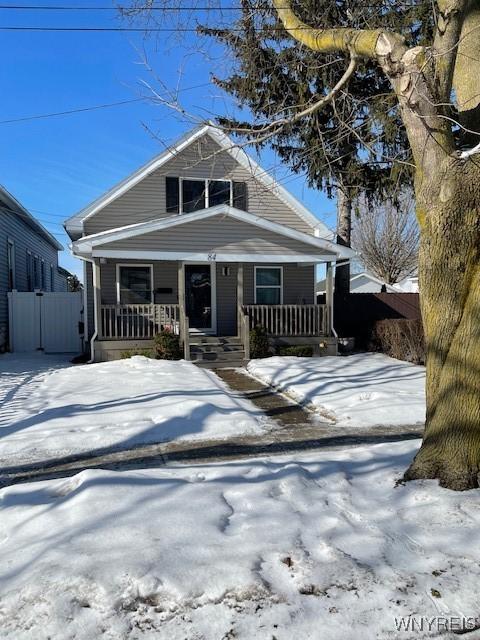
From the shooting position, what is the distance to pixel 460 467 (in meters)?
3.38

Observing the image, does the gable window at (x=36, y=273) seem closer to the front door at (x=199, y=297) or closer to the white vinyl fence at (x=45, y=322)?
the white vinyl fence at (x=45, y=322)

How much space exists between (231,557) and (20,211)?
55.9 feet

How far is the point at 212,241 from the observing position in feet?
42.2

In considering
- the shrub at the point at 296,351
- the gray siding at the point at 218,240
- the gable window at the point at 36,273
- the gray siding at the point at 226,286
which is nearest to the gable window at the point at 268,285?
the gray siding at the point at 226,286

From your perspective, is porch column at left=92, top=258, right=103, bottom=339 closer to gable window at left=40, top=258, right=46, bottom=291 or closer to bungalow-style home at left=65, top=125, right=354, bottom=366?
bungalow-style home at left=65, top=125, right=354, bottom=366

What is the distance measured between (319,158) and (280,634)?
8.98 metres

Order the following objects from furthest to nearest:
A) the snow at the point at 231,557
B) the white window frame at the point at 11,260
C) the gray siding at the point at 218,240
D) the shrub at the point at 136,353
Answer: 1. the white window frame at the point at 11,260
2. the gray siding at the point at 218,240
3. the shrub at the point at 136,353
4. the snow at the point at 231,557

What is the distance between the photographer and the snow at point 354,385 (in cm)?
645

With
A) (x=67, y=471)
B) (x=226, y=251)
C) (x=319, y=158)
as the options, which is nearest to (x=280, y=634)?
(x=67, y=471)

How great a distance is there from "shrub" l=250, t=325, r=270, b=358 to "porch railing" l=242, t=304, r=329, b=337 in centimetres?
50

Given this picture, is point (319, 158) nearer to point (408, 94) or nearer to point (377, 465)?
point (408, 94)

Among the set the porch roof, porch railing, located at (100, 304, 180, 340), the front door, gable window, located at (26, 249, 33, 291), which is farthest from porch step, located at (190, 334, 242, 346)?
gable window, located at (26, 249, 33, 291)

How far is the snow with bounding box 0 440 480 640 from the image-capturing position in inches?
83.7

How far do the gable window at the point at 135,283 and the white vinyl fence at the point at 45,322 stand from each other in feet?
8.32
